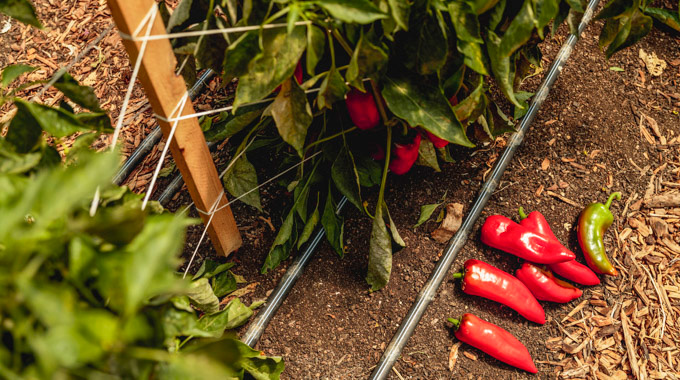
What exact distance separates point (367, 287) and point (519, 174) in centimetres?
81

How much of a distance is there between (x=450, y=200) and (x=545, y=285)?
0.48m

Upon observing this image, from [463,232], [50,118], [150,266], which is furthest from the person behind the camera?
[463,232]

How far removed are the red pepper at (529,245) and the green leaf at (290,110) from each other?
0.93m

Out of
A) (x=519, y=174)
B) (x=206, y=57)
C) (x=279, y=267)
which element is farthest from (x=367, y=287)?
(x=206, y=57)

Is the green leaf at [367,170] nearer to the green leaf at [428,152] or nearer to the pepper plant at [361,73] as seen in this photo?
the pepper plant at [361,73]

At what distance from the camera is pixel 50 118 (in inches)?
40.2

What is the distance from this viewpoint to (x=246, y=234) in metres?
2.01

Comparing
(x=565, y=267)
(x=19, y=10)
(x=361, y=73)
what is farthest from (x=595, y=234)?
(x=19, y=10)

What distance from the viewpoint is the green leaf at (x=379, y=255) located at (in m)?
1.77

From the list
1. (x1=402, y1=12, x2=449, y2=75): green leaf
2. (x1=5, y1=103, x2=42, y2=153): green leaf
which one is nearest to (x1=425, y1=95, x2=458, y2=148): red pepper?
(x1=402, y1=12, x2=449, y2=75): green leaf

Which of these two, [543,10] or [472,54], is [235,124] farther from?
Answer: [543,10]

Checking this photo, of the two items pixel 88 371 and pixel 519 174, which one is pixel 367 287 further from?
pixel 88 371

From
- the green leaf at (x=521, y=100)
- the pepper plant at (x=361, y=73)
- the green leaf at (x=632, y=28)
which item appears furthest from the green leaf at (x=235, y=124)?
the green leaf at (x=632, y=28)

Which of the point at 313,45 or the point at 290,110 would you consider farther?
the point at 290,110
